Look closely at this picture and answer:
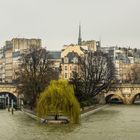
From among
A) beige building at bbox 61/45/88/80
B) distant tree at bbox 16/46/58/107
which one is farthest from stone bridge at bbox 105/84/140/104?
distant tree at bbox 16/46/58/107

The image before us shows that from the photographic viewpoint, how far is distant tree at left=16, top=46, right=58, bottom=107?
8650 cm

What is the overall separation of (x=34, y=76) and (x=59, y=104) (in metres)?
25.5

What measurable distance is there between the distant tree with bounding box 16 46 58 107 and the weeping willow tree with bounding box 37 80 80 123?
1968 cm

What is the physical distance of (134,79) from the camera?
18038cm

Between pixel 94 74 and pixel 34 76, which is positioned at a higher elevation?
pixel 94 74

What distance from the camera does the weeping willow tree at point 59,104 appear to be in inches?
2472

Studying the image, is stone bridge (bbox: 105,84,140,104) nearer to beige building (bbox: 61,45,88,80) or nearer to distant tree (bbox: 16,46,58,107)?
beige building (bbox: 61,45,88,80)

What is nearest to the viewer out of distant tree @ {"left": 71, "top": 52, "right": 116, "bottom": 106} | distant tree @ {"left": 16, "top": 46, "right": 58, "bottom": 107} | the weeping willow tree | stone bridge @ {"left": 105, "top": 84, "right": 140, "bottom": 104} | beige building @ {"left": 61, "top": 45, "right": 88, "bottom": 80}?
the weeping willow tree

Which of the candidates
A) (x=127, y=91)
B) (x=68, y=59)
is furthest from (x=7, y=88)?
(x=68, y=59)

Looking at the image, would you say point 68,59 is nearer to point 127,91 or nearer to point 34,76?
point 127,91

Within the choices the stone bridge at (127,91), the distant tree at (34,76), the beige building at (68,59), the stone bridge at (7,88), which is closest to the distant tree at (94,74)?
the distant tree at (34,76)

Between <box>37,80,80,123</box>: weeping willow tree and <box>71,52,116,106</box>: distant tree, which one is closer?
<box>37,80,80,123</box>: weeping willow tree

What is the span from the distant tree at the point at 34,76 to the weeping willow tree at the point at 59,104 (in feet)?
64.6

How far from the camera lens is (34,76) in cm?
8894
